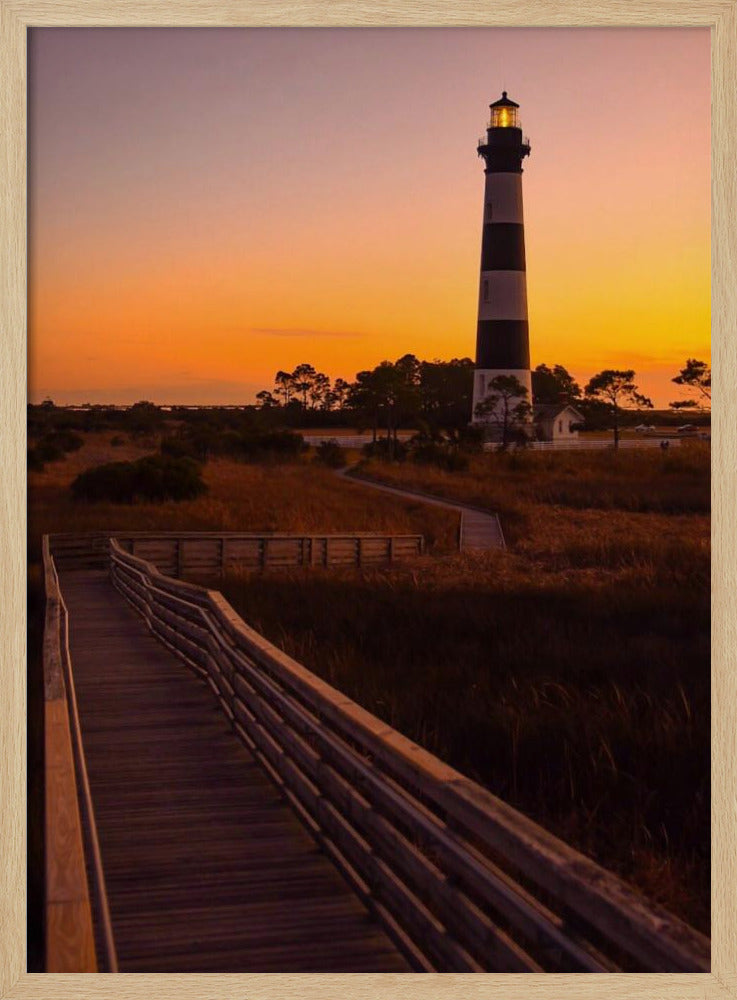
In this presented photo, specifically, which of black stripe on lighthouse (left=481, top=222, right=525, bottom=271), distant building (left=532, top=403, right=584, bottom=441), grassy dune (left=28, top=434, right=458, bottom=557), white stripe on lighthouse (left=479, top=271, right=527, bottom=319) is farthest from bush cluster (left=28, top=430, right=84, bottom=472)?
distant building (left=532, top=403, right=584, bottom=441)

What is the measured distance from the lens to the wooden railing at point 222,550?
13.7 metres

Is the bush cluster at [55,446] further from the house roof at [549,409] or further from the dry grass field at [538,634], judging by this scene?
the house roof at [549,409]

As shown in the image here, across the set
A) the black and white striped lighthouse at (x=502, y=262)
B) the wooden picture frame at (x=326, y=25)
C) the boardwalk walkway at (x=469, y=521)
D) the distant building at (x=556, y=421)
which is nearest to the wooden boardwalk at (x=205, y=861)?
the wooden picture frame at (x=326, y=25)

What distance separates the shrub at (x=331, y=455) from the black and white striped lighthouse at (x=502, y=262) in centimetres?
398

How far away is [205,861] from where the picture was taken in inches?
145

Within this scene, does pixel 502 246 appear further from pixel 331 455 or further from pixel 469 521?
pixel 469 521

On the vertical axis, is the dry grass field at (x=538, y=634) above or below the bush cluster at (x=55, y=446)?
below

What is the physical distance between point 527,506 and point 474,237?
10.7 m

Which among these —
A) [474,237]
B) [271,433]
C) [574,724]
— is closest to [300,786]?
[574,724]

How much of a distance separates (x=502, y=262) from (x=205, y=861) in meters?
25.6

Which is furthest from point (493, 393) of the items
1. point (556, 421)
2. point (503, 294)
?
point (556, 421)

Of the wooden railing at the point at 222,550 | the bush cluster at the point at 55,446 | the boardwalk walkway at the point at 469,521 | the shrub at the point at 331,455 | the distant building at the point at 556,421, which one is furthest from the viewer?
the distant building at the point at 556,421

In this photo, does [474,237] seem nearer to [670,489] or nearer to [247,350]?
[670,489]

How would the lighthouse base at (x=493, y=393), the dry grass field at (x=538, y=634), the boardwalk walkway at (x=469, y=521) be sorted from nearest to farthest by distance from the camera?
the dry grass field at (x=538, y=634) < the boardwalk walkway at (x=469, y=521) < the lighthouse base at (x=493, y=393)
